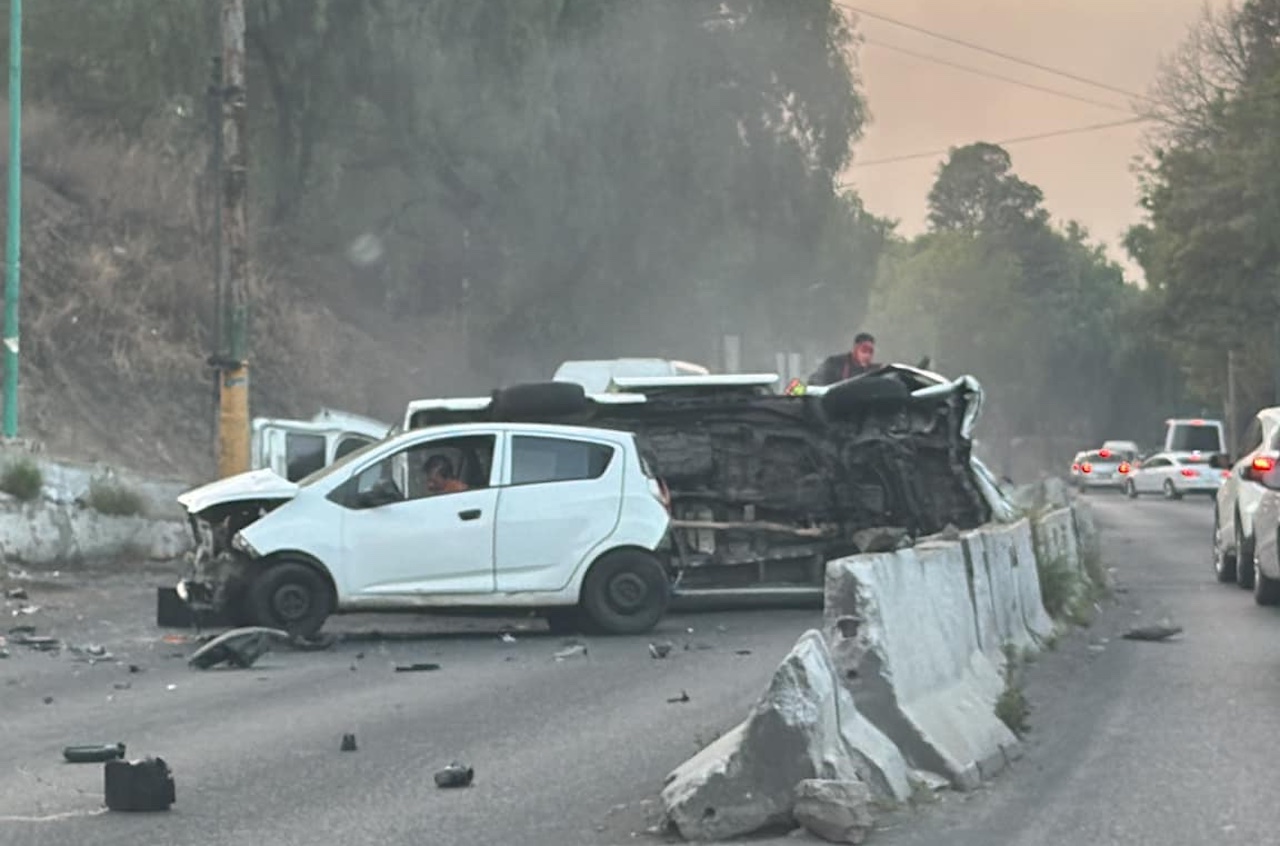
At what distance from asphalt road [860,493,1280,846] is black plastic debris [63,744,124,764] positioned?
3.90 metres

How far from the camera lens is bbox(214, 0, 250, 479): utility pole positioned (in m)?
25.8

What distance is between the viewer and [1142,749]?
34.2 feet

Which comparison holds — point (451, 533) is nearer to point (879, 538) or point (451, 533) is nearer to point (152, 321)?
point (879, 538)

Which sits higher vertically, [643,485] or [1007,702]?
[643,485]

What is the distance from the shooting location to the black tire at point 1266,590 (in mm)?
19281

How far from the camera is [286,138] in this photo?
1583 inches

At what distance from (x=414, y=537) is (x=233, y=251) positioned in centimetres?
1009

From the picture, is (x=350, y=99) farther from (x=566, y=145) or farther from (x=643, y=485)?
(x=643, y=485)

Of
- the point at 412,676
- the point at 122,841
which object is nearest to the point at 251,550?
the point at 412,676

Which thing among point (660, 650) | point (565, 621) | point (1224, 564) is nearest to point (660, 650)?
point (660, 650)

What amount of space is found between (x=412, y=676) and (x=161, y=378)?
80.0 ft

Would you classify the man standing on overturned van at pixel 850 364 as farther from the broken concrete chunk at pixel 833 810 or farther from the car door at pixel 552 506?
the broken concrete chunk at pixel 833 810

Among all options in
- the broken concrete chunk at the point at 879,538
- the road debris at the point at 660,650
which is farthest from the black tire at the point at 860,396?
the road debris at the point at 660,650

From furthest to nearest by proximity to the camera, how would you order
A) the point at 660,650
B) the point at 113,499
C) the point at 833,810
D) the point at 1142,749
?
1. the point at 113,499
2. the point at 660,650
3. the point at 1142,749
4. the point at 833,810
